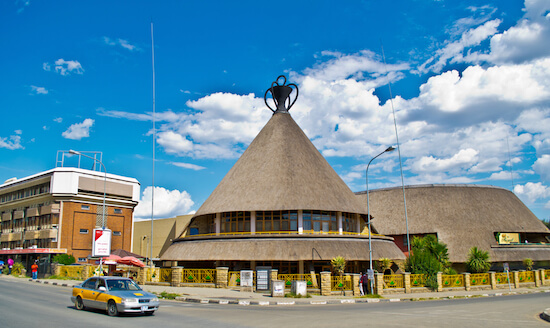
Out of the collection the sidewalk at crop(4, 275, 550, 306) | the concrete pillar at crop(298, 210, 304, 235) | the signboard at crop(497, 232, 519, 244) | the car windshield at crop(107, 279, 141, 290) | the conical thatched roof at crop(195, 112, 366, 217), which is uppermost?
the conical thatched roof at crop(195, 112, 366, 217)

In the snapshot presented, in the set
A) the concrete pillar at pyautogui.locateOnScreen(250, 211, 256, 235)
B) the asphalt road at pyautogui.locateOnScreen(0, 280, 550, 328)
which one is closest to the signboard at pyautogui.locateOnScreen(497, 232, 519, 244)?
the concrete pillar at pyautogui.locateOnScreen(250, 211, 256, 235)

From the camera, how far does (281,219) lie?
4106 centimetres

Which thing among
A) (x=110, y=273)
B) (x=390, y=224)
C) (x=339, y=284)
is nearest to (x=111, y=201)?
(x=110, y=273)

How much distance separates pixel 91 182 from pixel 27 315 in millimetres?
56717

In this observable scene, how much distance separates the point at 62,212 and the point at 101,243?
40626 mm

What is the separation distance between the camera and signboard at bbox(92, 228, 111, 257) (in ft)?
99.1

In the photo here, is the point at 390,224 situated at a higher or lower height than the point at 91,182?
lower

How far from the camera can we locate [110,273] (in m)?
43.1

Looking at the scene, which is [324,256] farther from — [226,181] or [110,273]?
[110,273]

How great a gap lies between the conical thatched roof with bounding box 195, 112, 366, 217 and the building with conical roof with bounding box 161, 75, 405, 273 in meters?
0.08

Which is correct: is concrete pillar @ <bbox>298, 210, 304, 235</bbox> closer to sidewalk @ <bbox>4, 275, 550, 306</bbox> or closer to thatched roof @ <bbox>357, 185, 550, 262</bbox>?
sidewalk @ <bbox>4, 275, 550, 306</bbox>

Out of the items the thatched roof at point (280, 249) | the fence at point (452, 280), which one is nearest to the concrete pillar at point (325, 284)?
the thatched roof at point (280, 249)

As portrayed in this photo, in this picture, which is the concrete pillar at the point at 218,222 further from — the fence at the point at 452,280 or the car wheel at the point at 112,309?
the car wheel at the point at 112,309

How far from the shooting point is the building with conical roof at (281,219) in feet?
126
